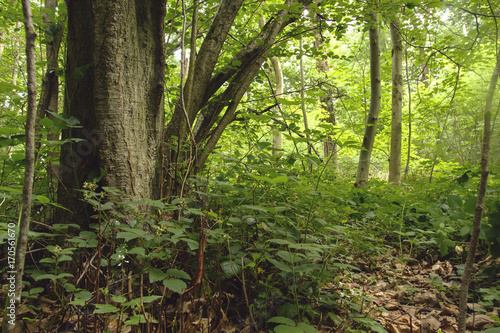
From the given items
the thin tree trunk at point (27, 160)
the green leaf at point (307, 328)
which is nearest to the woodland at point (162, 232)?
the green leaf at point (307, 328)

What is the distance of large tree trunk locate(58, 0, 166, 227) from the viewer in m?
1.63

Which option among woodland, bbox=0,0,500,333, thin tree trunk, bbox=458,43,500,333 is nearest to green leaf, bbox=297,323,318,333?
woodland, bbox=0,0,500,333

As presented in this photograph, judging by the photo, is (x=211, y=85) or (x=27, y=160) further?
(x=211, y=85)

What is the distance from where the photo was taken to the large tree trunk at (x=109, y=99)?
1630 millimetres

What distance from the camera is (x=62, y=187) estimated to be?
1688 mm

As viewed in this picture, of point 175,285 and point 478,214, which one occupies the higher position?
point 478,214

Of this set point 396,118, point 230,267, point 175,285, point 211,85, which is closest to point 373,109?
point 396,118

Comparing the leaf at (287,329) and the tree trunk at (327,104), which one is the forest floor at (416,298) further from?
the tree trunk at (327,104)

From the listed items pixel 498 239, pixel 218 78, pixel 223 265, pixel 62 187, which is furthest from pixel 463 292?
pixel 218 78

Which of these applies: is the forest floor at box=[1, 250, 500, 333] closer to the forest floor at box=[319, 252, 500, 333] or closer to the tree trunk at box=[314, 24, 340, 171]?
the forest floor at box=[319, 252, 500, 333]

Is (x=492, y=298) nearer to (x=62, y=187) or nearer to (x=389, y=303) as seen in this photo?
(x=389, y=303)

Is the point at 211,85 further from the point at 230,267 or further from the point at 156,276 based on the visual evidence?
the point at 156,276

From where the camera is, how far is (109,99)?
1.64m

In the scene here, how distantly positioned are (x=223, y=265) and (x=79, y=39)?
1.76m
